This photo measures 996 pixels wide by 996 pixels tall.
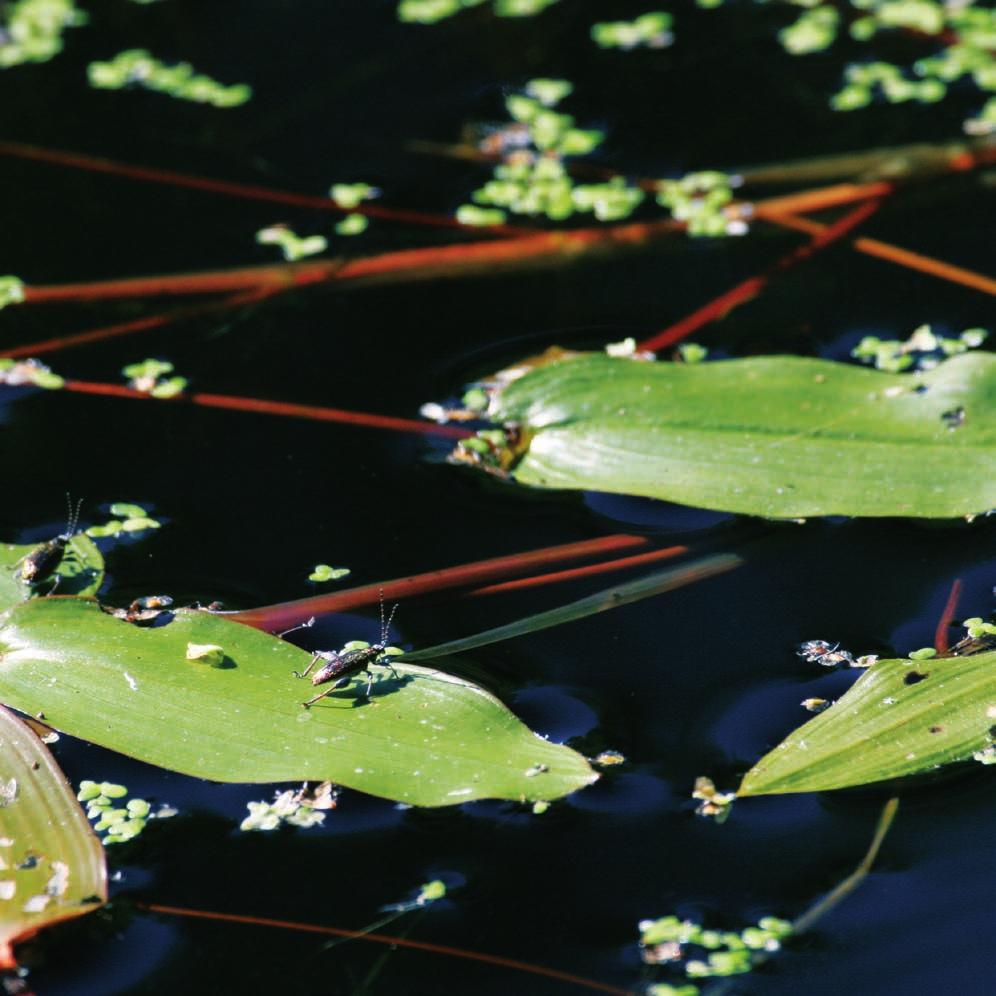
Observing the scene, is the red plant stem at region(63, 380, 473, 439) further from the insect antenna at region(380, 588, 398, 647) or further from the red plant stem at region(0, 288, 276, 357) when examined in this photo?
the insect antenna at region(380, 588, 398, 647)

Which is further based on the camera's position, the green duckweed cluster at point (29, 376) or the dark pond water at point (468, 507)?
the green duckweed cluster at point (29, 376)

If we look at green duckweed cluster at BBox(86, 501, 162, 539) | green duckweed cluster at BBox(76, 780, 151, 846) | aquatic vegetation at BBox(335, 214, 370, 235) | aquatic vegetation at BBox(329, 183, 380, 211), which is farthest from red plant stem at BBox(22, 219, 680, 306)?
green duckweed cluster at BBox(76, 780, 151, 846)

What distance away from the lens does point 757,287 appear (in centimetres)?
243

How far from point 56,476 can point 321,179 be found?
105cm

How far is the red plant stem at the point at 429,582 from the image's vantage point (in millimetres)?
1787

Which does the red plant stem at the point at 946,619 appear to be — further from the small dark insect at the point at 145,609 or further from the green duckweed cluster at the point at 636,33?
the green duckweed cluster at the point at 636,33

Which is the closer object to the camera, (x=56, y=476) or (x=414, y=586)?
(x=414, y=586)

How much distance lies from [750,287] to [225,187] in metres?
1.18

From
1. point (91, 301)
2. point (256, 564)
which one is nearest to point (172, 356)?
point (91, 301)

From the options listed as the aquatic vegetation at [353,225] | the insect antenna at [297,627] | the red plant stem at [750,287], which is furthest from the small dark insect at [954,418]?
the aquatic vegetation at [353,225]

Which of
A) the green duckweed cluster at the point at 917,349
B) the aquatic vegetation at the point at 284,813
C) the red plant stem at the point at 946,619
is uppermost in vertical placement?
the green duckweed cluster at the point at 917,349

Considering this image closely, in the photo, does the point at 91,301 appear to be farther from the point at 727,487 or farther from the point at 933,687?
the point at 933,687

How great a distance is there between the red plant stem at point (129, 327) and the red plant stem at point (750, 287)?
778 mm

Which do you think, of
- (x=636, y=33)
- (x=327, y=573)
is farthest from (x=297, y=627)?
(x=636, y=33)
